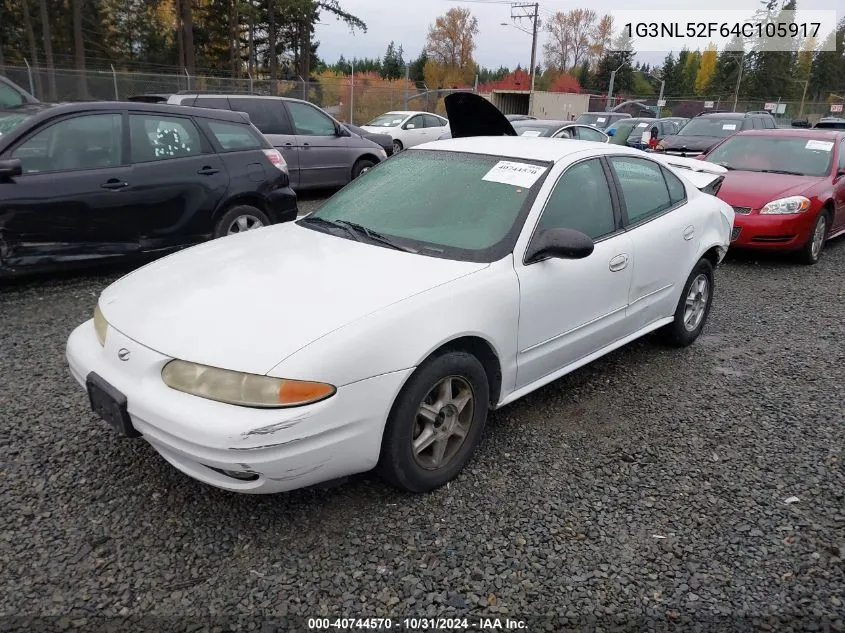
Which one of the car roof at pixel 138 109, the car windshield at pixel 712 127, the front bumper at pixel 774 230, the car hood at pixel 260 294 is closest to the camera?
the car hood at pixel 260 294

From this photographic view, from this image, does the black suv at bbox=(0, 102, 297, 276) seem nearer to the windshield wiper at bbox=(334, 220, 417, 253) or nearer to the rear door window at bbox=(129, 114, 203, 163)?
the rear door window at bbox=(129, 114, 203, 163)

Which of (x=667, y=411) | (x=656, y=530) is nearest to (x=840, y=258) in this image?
(x=667, y=411)

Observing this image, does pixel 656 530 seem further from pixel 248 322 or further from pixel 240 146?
pixel 240 146

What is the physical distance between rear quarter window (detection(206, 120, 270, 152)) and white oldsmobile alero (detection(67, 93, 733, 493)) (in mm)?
2841

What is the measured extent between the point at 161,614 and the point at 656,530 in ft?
6.47

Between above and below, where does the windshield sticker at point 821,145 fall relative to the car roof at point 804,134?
below

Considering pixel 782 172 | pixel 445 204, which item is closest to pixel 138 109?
pixel 445 204

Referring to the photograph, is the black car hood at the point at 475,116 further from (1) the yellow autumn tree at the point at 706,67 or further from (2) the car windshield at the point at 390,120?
(1) the yellow autumn tree at the point at 706,67

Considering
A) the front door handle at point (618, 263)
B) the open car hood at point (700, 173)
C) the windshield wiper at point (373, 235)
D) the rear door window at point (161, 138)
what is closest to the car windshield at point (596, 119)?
the open car hood at point (700, 173)

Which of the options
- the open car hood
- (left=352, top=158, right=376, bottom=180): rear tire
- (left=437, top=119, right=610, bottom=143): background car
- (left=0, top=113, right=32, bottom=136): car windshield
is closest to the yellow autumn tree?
(left=437, top=119, right=610, bottom=143): background car

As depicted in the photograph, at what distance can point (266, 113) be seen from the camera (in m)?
9.80

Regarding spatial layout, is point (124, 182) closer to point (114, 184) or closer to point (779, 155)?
point (114, 184)

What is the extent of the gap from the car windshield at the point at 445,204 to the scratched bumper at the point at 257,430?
947 millimetres

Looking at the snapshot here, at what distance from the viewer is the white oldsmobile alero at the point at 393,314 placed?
2.38 m
